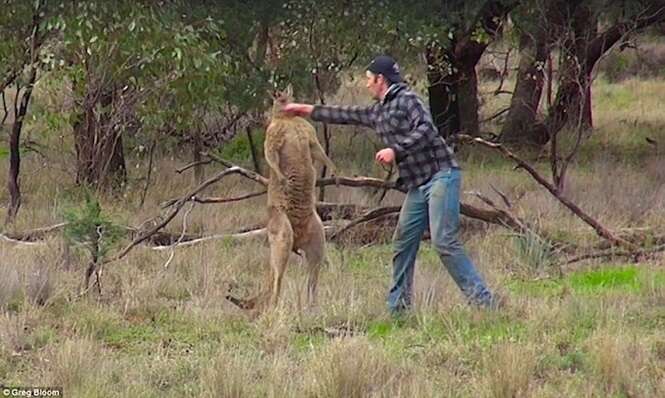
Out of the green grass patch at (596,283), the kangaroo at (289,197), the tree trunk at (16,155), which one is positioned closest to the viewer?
the kangaroo at (289,197)

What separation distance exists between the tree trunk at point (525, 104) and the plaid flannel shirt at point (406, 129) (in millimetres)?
12894

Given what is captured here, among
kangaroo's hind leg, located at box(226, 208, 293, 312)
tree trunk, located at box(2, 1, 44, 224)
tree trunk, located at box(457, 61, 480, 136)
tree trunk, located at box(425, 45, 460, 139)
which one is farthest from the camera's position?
tree trunk, located at box(457, 61, 480, 136)

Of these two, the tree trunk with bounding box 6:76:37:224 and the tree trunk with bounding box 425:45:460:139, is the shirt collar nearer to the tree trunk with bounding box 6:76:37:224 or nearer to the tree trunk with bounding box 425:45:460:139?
the tree trunk with bounding box 6:76:37:224

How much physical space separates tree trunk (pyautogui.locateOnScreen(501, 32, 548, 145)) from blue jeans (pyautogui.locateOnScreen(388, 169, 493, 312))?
1288 centimetres

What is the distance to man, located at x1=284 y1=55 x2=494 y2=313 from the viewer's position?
8.38m

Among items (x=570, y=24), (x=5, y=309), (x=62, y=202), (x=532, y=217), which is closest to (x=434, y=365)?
(x=5, y=309)

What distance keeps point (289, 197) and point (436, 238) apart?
119 centimetres

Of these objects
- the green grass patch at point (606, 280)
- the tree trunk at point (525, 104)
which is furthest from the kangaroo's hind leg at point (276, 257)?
the tree trunk at point (525, 104)

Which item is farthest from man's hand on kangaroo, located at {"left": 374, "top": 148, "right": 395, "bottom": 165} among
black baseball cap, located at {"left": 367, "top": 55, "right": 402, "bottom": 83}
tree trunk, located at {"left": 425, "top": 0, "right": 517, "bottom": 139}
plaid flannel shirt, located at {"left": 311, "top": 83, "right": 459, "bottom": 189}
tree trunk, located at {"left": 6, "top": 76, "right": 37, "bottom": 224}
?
tree trunk, located at {"left": 425, "top": 0, "right": 517, "bottom": 139}

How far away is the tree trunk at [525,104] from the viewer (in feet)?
70.8

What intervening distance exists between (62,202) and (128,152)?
5.13 m

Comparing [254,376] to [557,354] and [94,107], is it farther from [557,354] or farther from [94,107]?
[94,107]

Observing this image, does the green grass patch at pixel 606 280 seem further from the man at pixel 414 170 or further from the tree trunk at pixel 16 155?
the tree trunk at pixel 16 155

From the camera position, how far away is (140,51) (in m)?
12.6
